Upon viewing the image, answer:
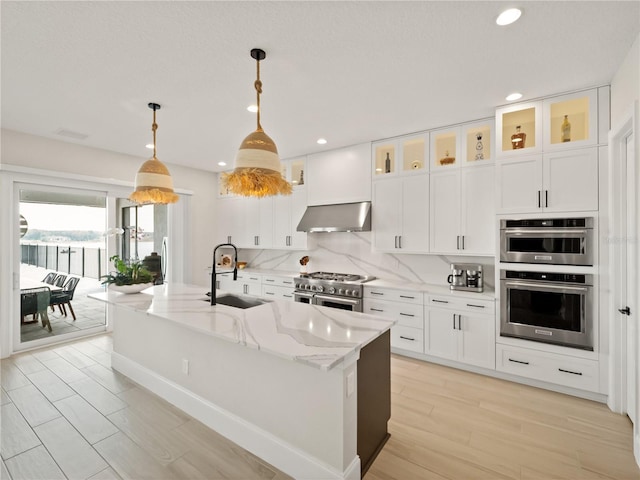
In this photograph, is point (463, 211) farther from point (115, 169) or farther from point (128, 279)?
point (115, 169)

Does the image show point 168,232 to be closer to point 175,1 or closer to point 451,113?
point 175,1

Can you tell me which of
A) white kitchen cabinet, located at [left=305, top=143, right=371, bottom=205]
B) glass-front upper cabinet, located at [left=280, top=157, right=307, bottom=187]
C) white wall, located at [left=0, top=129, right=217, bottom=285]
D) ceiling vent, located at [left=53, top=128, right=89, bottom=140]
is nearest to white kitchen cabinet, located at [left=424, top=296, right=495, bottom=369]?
white kitchen cabinet, located at [left=305, top=143, right=371, bottom=205]

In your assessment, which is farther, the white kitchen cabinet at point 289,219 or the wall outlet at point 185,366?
the white kitchen cabinet at point 289,219

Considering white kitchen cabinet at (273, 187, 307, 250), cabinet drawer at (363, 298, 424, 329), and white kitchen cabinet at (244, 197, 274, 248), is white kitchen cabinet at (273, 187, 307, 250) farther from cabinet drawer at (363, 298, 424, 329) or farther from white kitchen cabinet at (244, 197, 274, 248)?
cabinet drawer at (363, 298, 424, 329)

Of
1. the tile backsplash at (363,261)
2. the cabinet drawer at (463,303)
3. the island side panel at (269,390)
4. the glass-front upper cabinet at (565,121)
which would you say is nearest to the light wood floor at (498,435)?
the island side panel at (269,390)

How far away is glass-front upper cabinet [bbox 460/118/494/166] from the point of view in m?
3.45

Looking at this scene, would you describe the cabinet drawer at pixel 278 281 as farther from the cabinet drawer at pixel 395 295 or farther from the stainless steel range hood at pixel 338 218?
the cabinet drawer at pixel 395 295

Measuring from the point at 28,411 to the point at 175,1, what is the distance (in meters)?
3.38

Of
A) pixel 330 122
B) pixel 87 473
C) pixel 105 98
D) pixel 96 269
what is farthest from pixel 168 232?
pixel 87 473

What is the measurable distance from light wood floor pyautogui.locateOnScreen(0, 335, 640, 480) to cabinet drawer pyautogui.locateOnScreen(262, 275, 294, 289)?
87.2 inches

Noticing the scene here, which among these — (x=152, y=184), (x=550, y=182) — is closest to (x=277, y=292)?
(x=152, y=184)

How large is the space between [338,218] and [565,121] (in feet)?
8.72

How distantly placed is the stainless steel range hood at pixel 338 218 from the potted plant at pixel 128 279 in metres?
2.19

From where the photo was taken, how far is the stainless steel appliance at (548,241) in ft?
9.02
